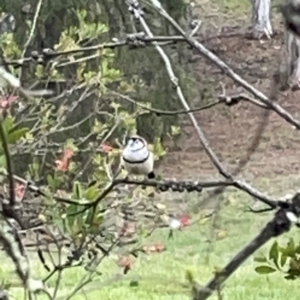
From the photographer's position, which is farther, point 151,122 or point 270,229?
point 151,122

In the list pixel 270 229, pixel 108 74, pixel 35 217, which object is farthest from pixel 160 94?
pixel 270 229

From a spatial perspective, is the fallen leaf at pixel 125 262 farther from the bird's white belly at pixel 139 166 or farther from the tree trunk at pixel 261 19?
the tree trunk at pixel 261 19

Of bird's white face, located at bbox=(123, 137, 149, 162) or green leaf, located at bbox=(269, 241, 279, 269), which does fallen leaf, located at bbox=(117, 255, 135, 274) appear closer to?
bird's white face, located at bbox=(123, 137, 149, 162)

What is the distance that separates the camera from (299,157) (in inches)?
525

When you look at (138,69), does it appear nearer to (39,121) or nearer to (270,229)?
(39,121)

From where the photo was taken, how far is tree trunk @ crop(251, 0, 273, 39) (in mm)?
17812

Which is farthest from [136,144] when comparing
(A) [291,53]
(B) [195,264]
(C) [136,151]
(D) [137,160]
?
(A) [291,53]

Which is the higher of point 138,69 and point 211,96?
point 138,69

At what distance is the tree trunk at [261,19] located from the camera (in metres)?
17.8

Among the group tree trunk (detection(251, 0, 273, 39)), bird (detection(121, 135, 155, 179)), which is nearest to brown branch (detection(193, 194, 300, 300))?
bird (detection(121, 135, 155, 179))

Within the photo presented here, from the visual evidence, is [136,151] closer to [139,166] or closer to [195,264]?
[139,166]

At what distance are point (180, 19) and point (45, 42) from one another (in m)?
1.99

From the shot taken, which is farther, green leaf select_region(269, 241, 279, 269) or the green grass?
the green grass

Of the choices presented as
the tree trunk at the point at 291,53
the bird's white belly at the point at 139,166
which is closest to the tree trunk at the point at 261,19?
the bird's white belly at the point at 139,166
